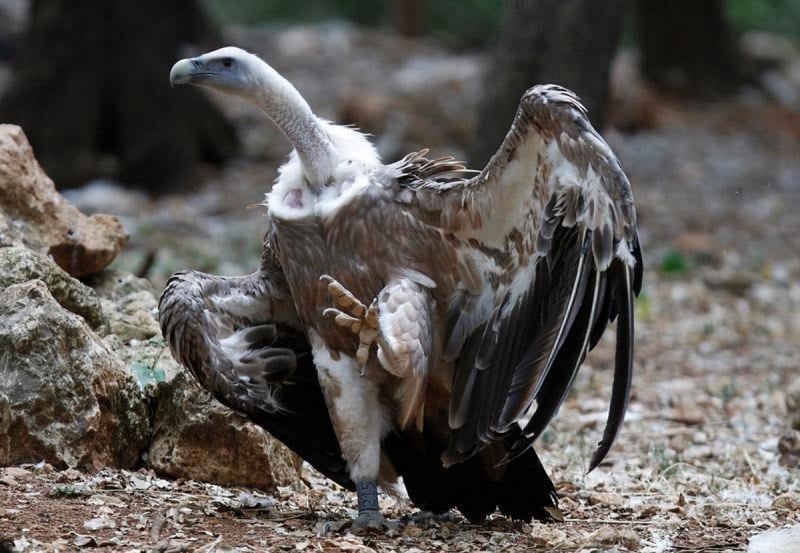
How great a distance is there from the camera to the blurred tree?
11781 mm

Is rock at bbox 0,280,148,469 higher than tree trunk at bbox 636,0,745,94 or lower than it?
lower

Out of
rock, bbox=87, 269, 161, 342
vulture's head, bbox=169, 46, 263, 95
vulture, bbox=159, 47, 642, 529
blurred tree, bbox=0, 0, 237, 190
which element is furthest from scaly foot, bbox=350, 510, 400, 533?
blurred tree, bbox=0, 0, 237, 190

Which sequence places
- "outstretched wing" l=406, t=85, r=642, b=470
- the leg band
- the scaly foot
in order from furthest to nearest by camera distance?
1. the leg band
2. the scaly foot
3. "outstretched wing" l=406, t=85, r=642, b=470

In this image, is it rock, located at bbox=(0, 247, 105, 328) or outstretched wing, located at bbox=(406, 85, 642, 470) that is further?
rock, located at bbox=(0, 247, 105, 328)

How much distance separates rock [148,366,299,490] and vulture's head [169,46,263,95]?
1186 mm

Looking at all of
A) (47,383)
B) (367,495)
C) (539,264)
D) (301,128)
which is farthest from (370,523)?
(301,128)

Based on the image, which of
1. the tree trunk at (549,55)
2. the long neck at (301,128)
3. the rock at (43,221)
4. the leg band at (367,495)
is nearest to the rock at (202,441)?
the leg band at (367,495)

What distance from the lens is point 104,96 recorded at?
12.0 meters

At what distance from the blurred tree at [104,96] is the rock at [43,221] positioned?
607 centimetres

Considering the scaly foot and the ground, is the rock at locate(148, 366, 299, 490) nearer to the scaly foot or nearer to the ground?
the ground

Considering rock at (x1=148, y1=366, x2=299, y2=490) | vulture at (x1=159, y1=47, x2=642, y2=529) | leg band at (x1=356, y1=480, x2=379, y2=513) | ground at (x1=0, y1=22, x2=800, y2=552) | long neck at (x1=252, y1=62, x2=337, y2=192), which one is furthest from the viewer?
rock at (x1=148, y1=366, x2=299, y2=490)

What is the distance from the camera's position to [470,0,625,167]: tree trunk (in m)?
8.84

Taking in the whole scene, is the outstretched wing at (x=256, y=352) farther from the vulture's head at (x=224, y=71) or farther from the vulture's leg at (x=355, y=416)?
the vulture's head at (x=224, y=71)

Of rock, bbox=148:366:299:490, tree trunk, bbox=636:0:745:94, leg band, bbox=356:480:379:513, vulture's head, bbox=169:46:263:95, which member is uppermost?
tree trunk, bbox=636:0:745:94
